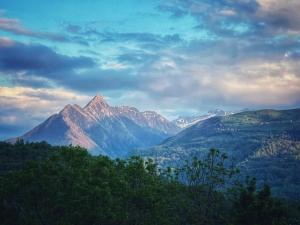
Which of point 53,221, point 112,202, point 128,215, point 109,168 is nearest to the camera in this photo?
point 53,221

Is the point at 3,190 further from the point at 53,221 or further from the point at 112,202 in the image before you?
the point at 112,202

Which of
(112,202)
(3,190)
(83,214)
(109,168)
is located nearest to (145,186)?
(109,168)

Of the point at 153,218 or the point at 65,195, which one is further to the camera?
the point at 153,218

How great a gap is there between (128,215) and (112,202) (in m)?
11.1

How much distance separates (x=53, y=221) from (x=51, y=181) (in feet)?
33.9

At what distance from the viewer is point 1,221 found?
11756 cm

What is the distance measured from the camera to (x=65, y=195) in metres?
120

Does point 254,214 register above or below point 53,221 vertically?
below

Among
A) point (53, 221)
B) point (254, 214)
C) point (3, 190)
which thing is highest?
point (3, 190)

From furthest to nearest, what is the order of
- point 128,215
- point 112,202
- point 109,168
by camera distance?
1. point 109,168
2. point 128,215
3. point 112,202

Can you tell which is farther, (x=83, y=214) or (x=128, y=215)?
(x=128, y=215)

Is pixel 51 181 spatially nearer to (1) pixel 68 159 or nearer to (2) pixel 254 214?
(1) pixel 68 159

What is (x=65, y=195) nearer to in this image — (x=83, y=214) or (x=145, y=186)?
(x=83, y=214)

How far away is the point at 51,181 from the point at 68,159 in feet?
67.6
